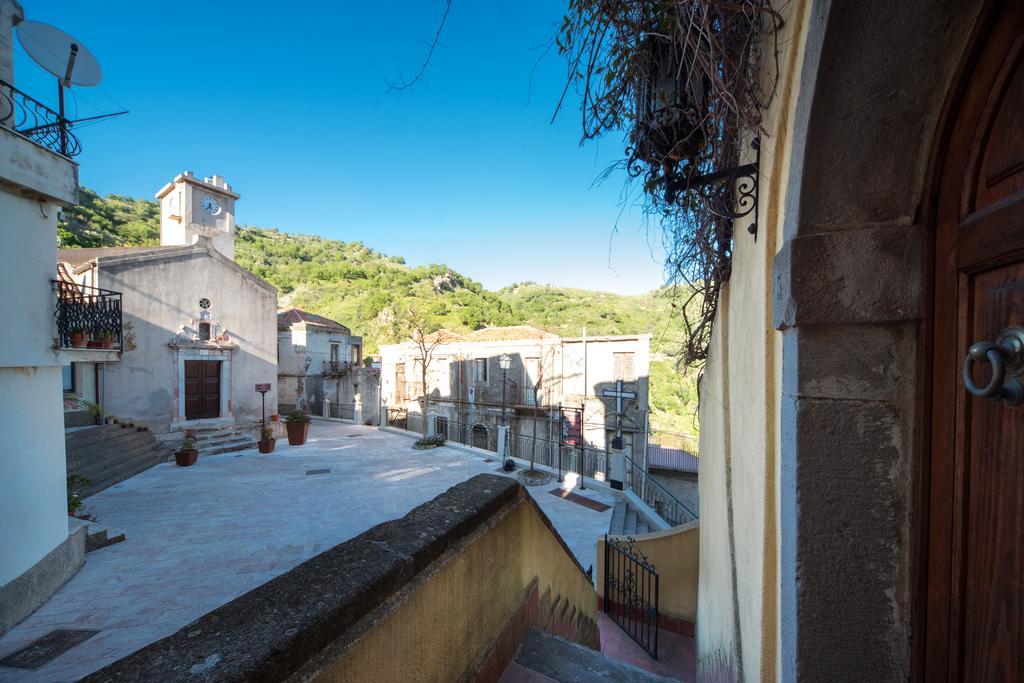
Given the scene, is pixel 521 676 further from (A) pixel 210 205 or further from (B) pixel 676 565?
(A) pixel 210 205

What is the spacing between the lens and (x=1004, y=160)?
3.03ft

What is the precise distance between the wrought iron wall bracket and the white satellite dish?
7809 mm

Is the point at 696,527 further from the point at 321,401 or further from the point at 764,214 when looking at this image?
the point at 321,401

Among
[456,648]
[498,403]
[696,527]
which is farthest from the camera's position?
[498,403]

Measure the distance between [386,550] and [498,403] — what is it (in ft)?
56.3

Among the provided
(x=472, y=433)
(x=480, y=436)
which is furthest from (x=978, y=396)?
(x=480, y=436)

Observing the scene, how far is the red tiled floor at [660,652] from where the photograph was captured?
159 inches

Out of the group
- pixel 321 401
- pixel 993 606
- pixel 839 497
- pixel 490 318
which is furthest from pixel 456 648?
pixel 490 318

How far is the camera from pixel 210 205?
16125 mm

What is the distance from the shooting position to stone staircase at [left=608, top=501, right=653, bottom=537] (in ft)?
24.8

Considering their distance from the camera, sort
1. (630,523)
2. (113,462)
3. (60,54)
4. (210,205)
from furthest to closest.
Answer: (210,205)
(113,462)
(630,523)
(60,54)

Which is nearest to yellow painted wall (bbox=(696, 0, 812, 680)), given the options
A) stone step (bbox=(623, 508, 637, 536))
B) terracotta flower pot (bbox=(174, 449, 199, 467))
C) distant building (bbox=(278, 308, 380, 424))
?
stone step (bbox=(623, 508, 637, 536))

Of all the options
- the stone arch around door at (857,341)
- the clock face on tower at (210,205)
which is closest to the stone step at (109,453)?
the clock face on tower at (210,205)

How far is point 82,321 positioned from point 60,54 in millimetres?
3711
